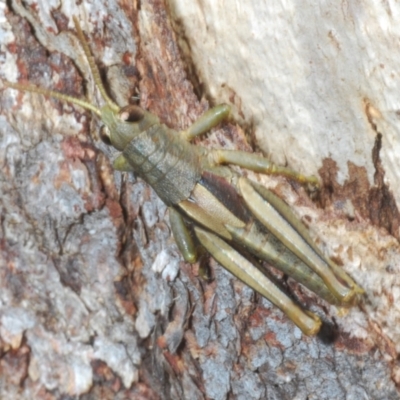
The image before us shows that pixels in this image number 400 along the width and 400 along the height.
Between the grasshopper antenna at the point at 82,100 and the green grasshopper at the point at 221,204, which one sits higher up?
the grasshopper antenna at the point at 82,100

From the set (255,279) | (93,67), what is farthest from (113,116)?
(255,279)

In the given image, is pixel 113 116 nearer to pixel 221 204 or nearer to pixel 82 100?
pixel 82 100

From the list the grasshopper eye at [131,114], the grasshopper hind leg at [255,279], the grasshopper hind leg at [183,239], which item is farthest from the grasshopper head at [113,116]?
the grasshopper hind leg at [255,279]

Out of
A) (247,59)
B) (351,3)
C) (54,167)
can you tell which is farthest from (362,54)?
(54,167)

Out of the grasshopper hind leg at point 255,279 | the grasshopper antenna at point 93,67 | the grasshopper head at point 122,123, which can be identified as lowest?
the grasshopper hind leg at point 255,279

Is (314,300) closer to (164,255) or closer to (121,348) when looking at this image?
(164,255)

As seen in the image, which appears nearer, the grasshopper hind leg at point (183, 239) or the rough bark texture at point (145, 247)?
the rough bark texture at point (145, 247)

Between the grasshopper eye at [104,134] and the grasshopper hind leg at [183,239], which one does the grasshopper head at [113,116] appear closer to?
the grasshopper eye at [104,134]
